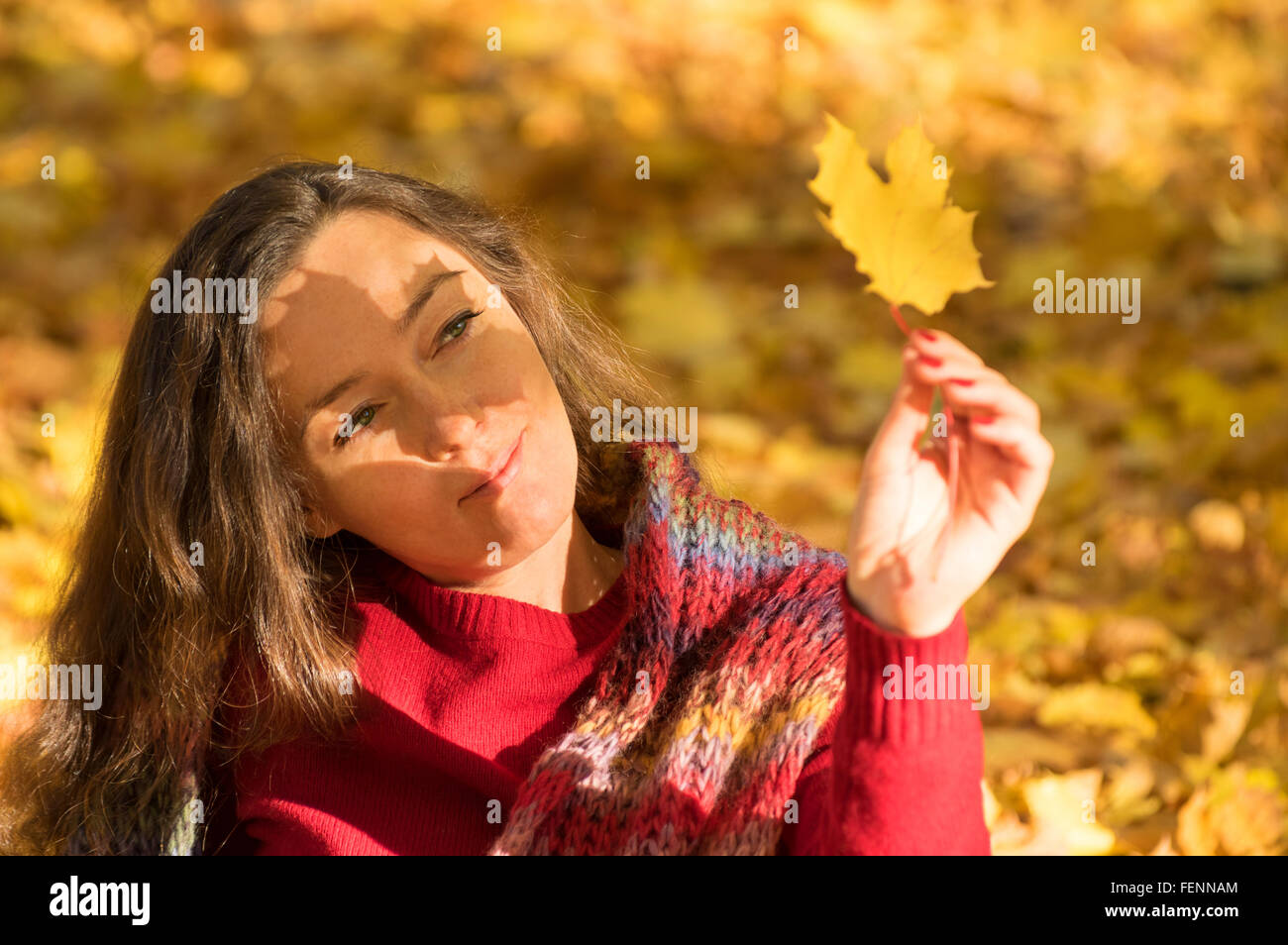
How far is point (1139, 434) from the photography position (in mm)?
2516

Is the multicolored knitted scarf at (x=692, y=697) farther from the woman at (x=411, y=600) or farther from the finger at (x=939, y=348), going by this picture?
the finger at (x=939, y=348)

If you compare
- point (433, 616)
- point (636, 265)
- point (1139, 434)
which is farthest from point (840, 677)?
point (636, 265)

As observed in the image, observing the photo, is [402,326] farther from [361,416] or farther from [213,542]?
[213,542]

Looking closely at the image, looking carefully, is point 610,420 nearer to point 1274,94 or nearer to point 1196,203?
point 1196,203

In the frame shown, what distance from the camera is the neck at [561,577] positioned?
1.33m

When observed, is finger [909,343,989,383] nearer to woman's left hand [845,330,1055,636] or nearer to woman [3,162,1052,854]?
woman's left hand [845,330,1055,636]

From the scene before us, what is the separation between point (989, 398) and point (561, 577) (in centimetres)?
54

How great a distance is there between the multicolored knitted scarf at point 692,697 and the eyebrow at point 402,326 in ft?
0.92

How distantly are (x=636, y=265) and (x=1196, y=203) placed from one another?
1.29 meters

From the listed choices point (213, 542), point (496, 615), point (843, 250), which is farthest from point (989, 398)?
point (843, 250)

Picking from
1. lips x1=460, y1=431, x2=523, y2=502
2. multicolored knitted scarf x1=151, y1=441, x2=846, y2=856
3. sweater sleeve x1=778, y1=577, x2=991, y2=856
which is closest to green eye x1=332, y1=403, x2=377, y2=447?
lips x1=460, y1=431, x2=523, y2=502

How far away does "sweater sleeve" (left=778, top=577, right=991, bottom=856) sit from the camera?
3.29 ft

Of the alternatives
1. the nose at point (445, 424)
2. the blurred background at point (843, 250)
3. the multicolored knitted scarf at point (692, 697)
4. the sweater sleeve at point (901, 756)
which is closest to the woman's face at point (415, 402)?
the nose at point (445, 424)
